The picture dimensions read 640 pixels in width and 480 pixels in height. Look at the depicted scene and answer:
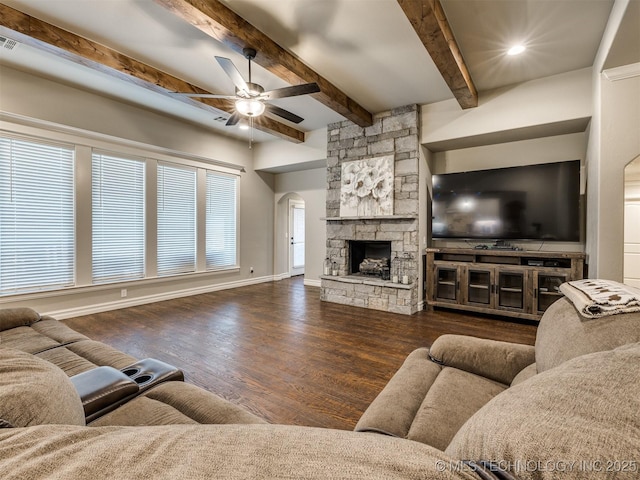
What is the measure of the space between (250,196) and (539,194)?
5397 millimetres

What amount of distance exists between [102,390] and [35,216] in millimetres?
4159

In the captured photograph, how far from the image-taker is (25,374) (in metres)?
0.83

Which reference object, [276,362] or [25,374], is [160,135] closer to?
[276,362]

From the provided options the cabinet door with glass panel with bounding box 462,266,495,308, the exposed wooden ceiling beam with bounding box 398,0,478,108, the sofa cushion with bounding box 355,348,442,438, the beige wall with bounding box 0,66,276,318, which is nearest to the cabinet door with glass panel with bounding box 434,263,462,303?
the cabinet door with glass panel with bounding box 462,266,495,308

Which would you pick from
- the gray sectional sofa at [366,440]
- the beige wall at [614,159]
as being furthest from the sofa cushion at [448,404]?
the beige wall at [614,159]

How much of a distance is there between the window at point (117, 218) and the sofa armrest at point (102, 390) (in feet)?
13.4

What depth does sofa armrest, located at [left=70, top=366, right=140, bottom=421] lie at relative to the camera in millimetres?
1089

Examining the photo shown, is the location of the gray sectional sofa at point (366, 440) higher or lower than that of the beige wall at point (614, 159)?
lower

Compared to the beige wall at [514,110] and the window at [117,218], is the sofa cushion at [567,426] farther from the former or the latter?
the window at [117,218]

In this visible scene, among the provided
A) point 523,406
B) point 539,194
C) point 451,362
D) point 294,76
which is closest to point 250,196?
point 294,76

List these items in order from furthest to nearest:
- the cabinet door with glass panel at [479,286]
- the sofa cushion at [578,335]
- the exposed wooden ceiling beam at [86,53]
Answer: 1. the cabinet door with glass panel at [479,286]
2. the exposed wooden ceiling beam at [86,53]
3. the sofa cushion at [578,335]

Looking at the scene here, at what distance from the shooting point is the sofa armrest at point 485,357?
4.89ft

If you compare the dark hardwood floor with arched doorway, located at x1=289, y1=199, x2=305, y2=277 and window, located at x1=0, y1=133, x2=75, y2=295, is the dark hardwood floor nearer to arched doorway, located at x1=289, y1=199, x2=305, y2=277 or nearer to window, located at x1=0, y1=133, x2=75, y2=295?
window, located at x1=0, y1=133, x2=75, y2=295

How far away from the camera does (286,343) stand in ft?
10.6
